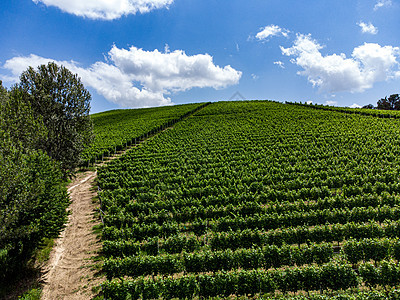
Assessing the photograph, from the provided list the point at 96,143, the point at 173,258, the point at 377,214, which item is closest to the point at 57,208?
the point at 173,258

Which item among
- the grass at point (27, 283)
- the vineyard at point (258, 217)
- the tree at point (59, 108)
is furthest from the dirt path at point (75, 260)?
the tree at point (59, 108)

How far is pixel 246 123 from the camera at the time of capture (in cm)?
5188

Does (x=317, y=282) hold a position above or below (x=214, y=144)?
below

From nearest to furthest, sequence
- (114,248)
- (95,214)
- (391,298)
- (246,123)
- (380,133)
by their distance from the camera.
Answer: (391,298)
(114,248)
(95,214)
(380,133)
(246,123)

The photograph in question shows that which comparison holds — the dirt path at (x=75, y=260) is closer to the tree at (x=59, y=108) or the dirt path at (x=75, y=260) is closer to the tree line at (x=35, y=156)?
the tree line at (x=35, y=156)

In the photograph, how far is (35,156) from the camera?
16.4m

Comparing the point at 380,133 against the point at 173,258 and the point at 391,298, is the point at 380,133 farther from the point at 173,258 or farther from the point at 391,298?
the point at 173,258

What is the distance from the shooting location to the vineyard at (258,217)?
11.4m

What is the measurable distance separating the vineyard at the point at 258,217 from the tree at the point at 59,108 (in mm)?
5664

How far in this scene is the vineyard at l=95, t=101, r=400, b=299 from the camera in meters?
11.4

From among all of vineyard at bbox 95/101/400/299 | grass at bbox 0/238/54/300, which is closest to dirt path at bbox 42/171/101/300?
grass at bbox 0/238/54/300

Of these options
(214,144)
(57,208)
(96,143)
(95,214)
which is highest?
(96,143)

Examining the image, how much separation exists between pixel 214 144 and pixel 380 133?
1134 inches

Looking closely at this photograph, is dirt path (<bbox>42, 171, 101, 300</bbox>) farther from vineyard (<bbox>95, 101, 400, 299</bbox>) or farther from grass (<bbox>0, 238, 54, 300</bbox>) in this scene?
vineyard (<bbox>95, 101, 400, 299</bbox>)
